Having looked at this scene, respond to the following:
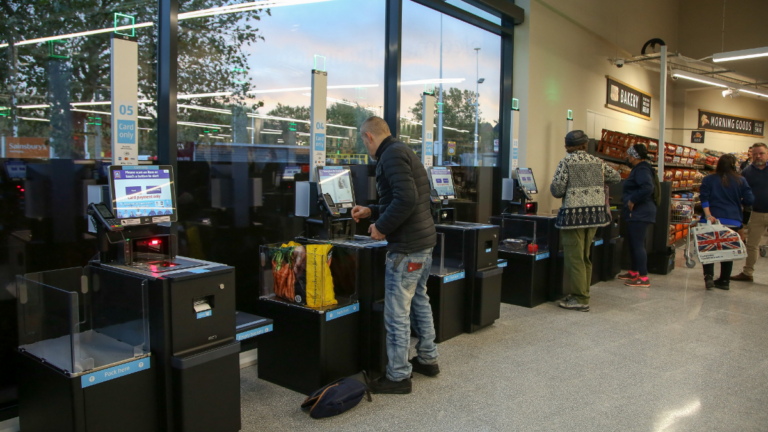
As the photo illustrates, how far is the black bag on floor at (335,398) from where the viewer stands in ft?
9.00

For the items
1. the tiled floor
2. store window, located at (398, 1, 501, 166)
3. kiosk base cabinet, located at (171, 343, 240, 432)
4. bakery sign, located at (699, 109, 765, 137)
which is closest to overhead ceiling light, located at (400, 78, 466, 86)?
store window, located at (398, 1, 501, 166)

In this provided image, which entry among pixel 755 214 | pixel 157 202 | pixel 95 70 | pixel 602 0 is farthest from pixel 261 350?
pixel 602 0

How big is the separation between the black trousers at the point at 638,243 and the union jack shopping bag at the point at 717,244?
54cm

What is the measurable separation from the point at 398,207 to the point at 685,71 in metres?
7.89

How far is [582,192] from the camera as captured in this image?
4.78 meters

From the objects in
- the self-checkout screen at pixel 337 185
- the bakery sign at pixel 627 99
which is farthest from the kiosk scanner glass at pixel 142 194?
the bakery sign at pixel 627 99

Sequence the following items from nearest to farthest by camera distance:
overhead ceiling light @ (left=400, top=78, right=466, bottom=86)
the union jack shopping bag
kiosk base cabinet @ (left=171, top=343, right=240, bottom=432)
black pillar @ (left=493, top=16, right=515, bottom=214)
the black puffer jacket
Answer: kiosk base cabinet @ (left=171, top=343, right=240, bottom=432) → the black puffer jacket → overhead ceiling light @ (left=400, top=78, right=466, bottom=86) → the union jack shopping bag → black pillar @ (left=493, top=16, right=515, bottom=214)

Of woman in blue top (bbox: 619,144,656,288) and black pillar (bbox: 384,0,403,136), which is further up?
black pillar (bbox: 384,0,403,136)

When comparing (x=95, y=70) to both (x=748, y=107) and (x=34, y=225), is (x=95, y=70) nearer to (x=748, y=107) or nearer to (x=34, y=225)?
(x=34, y=225)

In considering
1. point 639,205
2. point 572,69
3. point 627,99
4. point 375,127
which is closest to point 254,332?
→ point 375,127

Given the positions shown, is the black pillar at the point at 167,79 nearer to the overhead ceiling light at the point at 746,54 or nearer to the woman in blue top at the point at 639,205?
the woman in blue top at the point at 639,205

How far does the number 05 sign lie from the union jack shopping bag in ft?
18.8

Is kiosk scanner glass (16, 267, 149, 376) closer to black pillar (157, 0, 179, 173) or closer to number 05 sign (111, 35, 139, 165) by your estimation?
number 05 sign (111, 35, 139, 165)

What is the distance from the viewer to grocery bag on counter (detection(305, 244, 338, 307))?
9.98 ft
